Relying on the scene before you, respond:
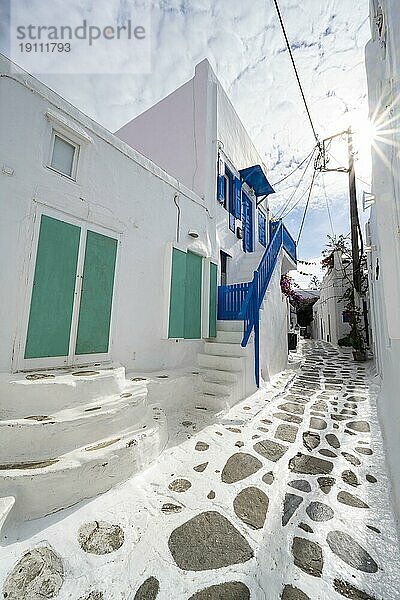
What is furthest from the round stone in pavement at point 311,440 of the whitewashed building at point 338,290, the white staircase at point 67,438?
the whitewashed building at point 338,290

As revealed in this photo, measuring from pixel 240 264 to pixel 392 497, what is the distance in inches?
284

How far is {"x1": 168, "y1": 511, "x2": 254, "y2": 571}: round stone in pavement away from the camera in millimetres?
1735

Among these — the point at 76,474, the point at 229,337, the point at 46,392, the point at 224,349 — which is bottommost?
the point at 76,474

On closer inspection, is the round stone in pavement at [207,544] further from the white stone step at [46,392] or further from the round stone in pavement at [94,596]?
the white stone step at [46,392]

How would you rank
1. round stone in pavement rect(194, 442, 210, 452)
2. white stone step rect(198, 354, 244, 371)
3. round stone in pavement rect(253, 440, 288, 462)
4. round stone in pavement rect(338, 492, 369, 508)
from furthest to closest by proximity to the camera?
white stone step rect(198, 354, 244, 371) → round stone in pavement rect(194, 442, 210, 452) → round stone in pavement rect(253, 440, 288, 462) → round stone in pavement rect(338, 492, 369, 508)

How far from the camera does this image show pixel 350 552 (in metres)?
1.81

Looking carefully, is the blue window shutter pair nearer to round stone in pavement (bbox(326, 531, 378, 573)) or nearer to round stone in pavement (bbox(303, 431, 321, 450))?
round stone in pavement (bbox(303, 431, 321, 450))

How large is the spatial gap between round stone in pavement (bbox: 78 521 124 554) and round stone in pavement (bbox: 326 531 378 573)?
5.19 feet

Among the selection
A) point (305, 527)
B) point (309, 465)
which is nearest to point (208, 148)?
point (309, 465)

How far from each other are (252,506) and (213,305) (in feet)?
14.5

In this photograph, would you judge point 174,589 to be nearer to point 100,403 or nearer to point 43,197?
point 100,403

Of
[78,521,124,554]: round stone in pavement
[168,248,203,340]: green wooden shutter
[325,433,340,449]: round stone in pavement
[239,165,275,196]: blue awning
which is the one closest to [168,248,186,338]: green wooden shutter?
[168,248,203,340]: green wooden shutter

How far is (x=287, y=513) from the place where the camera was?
2.20 metres

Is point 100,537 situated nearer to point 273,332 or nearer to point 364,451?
point 364,451
